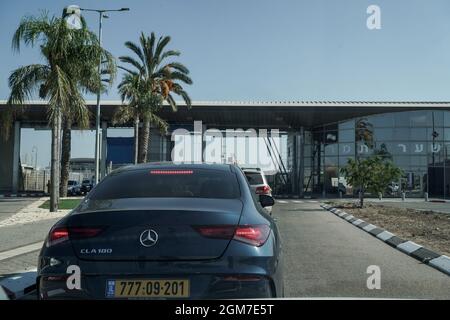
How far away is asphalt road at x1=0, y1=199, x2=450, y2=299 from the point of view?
6582mm

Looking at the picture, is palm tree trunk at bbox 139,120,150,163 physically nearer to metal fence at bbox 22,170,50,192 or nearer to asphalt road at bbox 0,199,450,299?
asphalt road at bbox 0,199,450,299

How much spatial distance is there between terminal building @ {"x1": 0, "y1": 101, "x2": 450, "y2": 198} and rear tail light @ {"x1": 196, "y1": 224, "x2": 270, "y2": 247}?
3682 centimetres

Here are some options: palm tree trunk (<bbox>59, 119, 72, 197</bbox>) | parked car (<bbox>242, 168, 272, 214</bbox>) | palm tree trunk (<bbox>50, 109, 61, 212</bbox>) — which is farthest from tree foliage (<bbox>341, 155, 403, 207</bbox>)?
palm tree trunk (<bbox>59, 119, 72, 197</bbox>)

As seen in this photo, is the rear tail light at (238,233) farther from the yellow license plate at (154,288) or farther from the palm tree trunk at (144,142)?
the palm tree trunk at (144,142)

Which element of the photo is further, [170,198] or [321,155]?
[321,155]

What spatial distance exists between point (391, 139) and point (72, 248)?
4473 centimetres

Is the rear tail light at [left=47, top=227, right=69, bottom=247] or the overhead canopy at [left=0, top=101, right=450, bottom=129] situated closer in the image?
the rear tail light at [left=47, top=227, right=69, bottom=247]

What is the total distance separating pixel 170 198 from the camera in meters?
4.66

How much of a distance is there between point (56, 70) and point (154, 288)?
16818mm

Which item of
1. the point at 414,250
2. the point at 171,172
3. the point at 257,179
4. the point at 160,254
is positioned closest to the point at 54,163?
the point at 257,179

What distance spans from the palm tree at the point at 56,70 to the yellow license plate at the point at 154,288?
1630 cm

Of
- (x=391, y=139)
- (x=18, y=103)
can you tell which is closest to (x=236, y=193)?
→ (x=18, y=103)

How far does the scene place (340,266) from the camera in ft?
28.0
